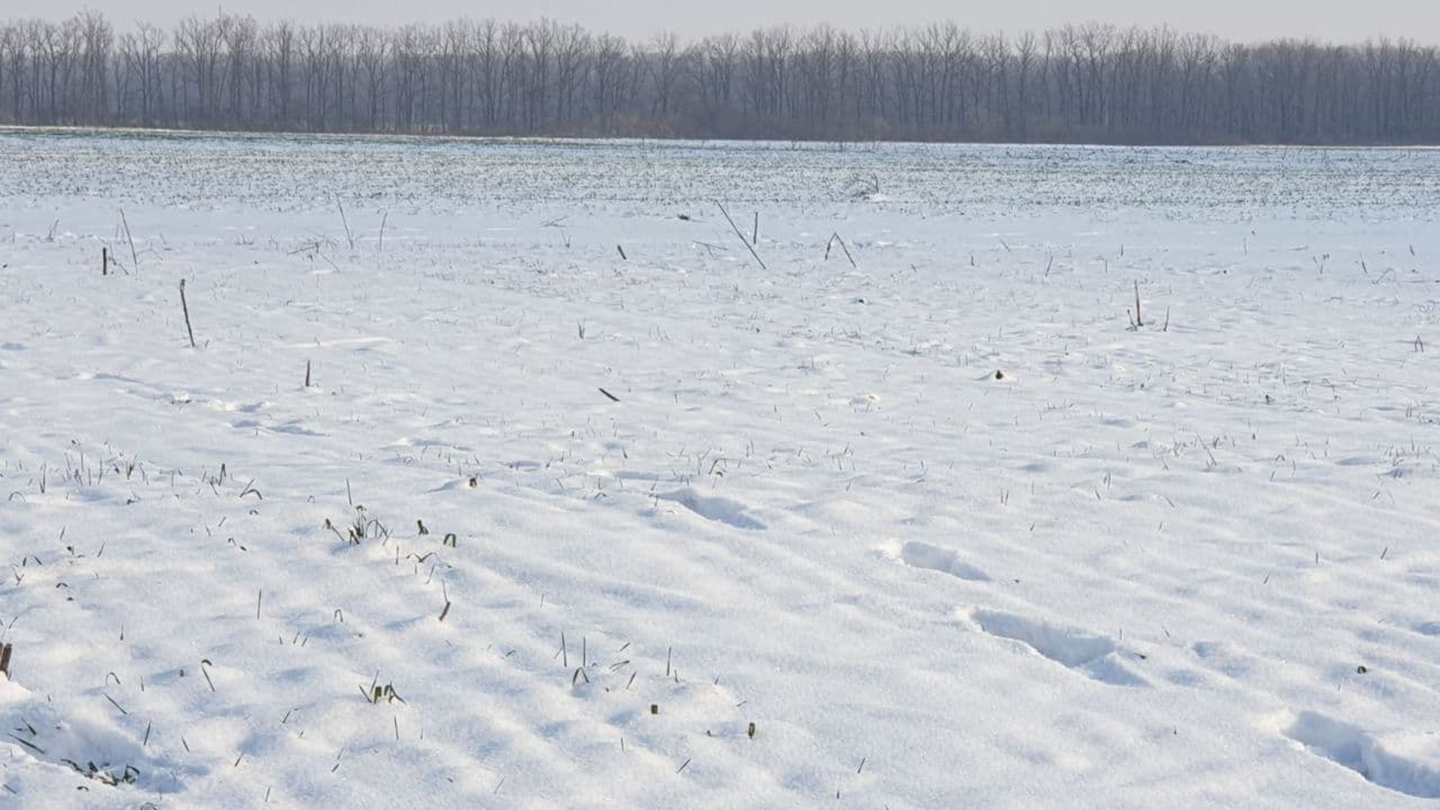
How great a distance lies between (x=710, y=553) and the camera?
5.98 meters

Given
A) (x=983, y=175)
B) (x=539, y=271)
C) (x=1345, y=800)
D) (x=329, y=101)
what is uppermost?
(x=329, y=101)

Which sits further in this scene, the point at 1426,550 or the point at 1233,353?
the point at 1233,353

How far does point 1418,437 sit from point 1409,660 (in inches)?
170

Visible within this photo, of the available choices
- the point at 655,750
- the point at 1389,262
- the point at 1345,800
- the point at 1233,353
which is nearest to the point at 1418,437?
the point at 1233,353

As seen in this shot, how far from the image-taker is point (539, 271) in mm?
18953

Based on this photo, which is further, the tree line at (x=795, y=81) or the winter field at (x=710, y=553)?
the tree line at (x=795, y=81)

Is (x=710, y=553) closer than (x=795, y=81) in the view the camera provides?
Yes

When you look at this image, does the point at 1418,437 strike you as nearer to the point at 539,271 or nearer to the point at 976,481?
the point at 976,481

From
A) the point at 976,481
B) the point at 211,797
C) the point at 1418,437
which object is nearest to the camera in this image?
the point at 211,797

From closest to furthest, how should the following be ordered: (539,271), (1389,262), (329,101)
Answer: (539,271)
(1389,262)
(329,101)

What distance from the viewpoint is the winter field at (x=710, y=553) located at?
4086 mm

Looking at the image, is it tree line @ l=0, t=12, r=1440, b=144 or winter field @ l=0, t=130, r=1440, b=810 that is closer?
winter field @ l=0, t=130, r=1440, b=810

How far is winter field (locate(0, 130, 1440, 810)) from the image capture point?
4.09 meters

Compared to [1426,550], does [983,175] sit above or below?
above
